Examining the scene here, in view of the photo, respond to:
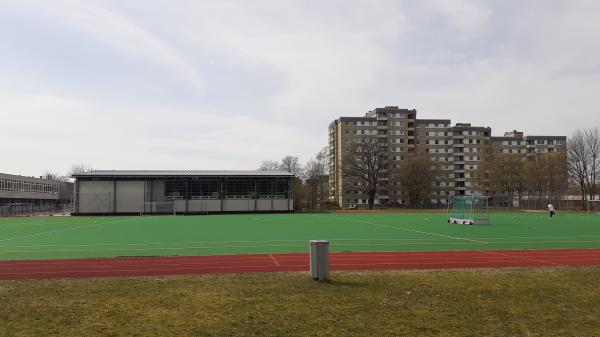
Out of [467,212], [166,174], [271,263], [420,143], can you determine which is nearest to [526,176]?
[420,143]

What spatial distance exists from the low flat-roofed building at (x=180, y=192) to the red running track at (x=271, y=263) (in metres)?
57.5

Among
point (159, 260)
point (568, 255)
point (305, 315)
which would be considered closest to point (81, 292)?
point (305, 315)

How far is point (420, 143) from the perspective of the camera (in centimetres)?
14562

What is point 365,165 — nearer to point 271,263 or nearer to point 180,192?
point 180,192

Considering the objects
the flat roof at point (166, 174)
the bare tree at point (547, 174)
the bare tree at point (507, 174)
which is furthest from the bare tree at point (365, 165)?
the bare tree at point (547, 174)

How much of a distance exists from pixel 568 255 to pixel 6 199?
106 m

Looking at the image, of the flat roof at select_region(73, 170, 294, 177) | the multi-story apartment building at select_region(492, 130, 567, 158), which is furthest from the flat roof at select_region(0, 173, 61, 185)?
the multi-story apartment building at select_region(492, 130, 567, 158)

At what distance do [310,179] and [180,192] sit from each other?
38.2 metres

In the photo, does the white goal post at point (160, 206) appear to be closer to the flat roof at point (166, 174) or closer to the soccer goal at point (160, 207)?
the soccer goal at point (160, 207)

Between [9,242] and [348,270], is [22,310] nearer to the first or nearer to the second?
[348,270]

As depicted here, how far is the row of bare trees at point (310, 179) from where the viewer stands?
96.0m

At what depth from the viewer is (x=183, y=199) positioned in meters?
77.0

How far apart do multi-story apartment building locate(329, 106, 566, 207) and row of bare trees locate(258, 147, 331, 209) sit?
14.5 meters

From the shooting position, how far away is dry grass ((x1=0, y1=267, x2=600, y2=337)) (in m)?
7.73
